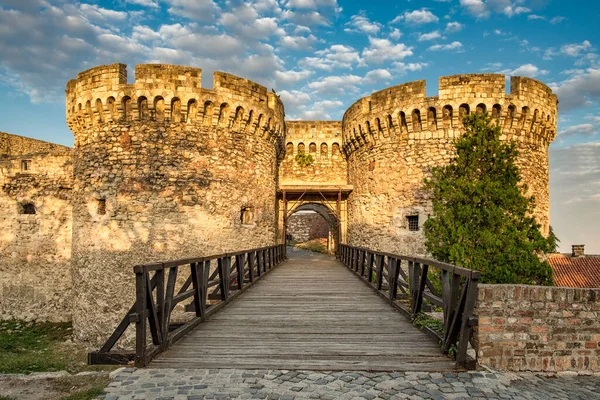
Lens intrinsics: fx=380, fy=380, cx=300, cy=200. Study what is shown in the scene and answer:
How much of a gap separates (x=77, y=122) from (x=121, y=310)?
5.88m

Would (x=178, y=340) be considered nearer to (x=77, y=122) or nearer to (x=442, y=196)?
(x=442, y=196)

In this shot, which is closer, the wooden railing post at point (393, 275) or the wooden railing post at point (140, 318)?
the wooden railing post at point (140, 318)

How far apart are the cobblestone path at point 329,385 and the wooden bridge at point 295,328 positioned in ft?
0.51

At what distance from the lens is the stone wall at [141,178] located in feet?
35.4

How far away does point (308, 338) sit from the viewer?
455 cm

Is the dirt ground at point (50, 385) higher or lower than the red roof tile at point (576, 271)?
higher

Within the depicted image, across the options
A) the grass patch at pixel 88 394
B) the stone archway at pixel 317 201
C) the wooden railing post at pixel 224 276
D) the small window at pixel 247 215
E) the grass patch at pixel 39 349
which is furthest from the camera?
the stone archway at pixel 317 201

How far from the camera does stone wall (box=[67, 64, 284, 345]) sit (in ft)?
35.4

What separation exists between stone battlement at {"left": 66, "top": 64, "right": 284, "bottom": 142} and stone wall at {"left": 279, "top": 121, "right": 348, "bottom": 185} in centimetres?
428

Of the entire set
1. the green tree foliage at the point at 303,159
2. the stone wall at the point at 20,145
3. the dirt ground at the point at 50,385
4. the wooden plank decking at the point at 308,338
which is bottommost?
the dirt ground at the point at 50,385

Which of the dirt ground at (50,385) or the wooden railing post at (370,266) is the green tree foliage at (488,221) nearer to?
the wooden railing post at (370,266)

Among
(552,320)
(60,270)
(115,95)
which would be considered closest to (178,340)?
(552,320)

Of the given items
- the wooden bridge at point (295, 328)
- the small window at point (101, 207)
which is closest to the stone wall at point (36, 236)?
the small window at point (101, 207)

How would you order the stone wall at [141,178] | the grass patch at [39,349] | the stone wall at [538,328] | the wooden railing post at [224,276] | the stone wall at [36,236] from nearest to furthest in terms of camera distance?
the stone wall at [538,328] < the wooden railing post at [224,276] < the grass patch at [39,349] < the stone wall at [141,178] < the stone wall at [36,236]
